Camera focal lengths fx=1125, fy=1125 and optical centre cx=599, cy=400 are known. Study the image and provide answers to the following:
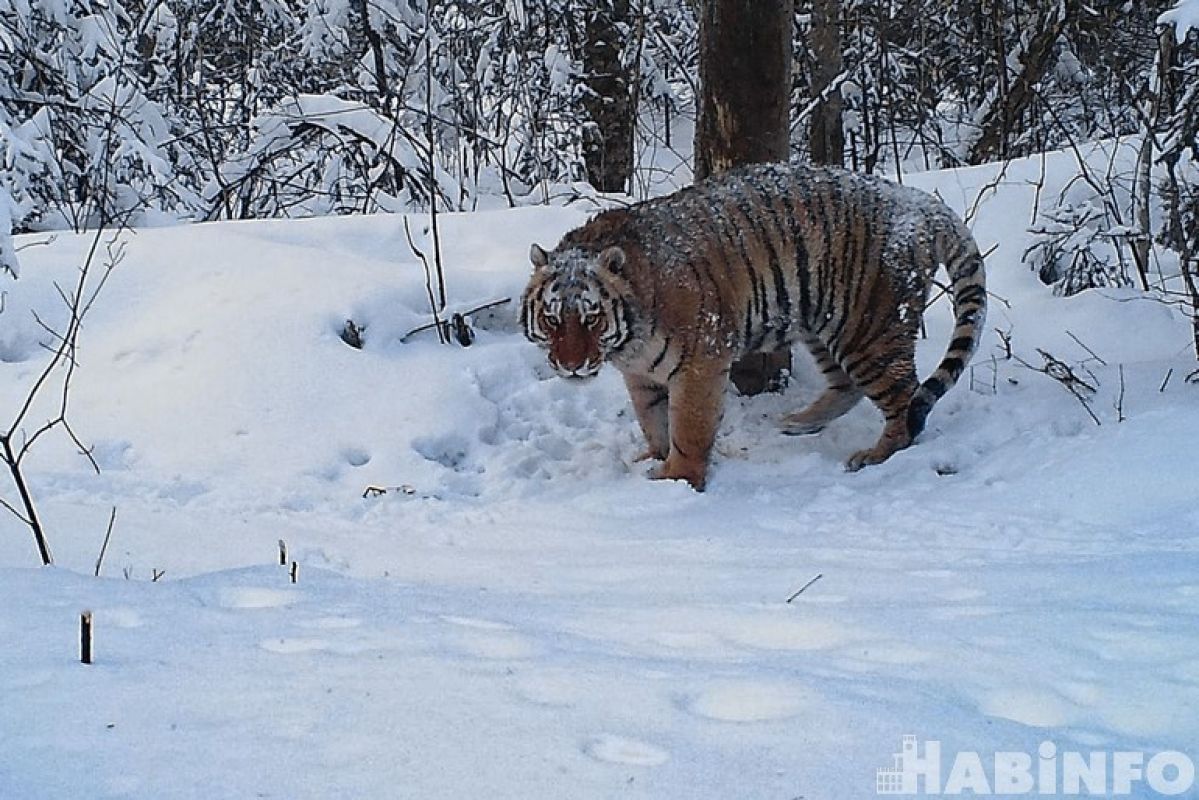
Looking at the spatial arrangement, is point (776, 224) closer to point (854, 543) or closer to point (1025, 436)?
point (1025, 436)

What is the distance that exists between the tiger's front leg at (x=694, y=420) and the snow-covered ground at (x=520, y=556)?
133mm

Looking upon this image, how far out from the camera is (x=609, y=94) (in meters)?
10.4

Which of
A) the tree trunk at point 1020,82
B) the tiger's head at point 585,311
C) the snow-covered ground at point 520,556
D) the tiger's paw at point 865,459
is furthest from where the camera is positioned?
the tree trunk at point 1020,82

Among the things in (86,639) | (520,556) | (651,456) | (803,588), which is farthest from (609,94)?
(86,639)

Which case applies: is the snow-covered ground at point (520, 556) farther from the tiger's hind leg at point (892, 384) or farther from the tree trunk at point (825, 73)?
the tree trunk at point (825, 73)

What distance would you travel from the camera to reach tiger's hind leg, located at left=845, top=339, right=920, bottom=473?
4898 millimetres

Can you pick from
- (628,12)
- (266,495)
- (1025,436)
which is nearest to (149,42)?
(628,12)

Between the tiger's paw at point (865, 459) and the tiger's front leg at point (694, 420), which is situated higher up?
the tiger's front leg at point (694, 420)

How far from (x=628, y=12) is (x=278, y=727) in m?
9.44

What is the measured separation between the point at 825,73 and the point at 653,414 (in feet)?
14.1

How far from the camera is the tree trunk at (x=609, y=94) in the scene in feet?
33.1

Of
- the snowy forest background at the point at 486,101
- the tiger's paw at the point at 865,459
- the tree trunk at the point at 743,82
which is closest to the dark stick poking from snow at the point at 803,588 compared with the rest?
the tiger's paw at the point at 865,459

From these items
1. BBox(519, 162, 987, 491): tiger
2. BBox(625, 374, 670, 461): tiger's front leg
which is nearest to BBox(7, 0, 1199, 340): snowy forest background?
BBox(519, 162, 987, 491): tiger

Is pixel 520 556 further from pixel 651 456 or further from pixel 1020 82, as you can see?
pixel 1020 82
